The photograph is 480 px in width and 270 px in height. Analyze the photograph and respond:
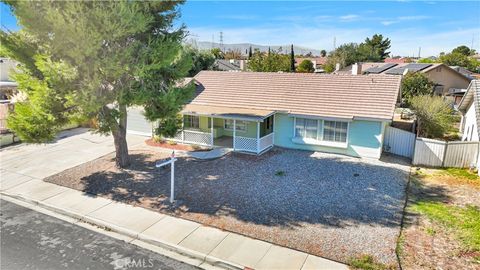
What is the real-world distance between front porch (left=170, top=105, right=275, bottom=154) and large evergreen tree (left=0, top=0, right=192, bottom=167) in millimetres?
4322

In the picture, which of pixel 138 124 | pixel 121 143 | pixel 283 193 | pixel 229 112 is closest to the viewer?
pixel 283 193

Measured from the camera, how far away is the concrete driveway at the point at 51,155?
1563 cm

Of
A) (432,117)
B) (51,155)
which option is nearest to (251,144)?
(51,155)

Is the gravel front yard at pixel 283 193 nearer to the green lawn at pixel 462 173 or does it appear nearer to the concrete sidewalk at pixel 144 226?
the concrete sidewalk at pixel 144 226

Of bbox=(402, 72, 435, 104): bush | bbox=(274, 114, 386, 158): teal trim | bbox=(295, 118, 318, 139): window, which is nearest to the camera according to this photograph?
bbox=(274, 114, 386, 158): teal trim

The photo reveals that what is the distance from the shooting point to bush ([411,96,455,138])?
2047cm

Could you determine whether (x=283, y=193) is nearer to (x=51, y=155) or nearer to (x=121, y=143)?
(x=121, y=143)

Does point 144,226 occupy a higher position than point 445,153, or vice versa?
point 445,153

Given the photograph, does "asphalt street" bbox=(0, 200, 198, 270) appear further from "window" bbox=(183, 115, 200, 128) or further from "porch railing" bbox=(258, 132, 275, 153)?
"window" bbox=(183, 115, 200, 128)

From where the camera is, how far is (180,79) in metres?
15.7

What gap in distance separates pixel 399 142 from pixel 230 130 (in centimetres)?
1086

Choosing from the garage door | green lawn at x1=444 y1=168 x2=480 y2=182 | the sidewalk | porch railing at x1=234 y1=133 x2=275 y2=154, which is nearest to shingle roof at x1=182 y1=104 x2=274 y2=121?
porch railing at x1=234 y1=133 x2=275 y2=154

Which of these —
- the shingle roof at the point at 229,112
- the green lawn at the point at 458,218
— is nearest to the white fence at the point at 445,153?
the green lawn at the point at 458,218

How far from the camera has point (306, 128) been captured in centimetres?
1898
